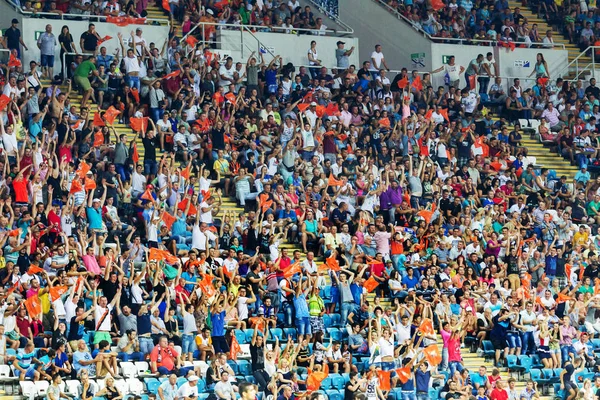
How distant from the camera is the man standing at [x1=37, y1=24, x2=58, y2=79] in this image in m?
33.7

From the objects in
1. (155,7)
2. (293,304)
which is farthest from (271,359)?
(155,7)

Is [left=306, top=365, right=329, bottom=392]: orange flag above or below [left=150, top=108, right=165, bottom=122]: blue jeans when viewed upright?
below

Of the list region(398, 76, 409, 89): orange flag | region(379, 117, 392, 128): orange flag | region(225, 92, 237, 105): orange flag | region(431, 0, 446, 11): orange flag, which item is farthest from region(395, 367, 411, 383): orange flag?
region(431, 0, 446, 11): orange flag

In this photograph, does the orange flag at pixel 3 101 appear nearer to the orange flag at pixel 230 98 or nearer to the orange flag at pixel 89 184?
the orange flag at pixel 89 184

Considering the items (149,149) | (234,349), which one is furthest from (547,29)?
(234,349)

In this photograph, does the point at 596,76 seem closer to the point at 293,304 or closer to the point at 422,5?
the point at 422,5

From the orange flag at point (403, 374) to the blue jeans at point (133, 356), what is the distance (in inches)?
189

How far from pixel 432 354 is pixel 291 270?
3139mm

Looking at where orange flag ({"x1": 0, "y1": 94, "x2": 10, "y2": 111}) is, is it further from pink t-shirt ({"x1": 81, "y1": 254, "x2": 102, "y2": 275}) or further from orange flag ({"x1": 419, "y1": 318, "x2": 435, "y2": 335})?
orange flag ({"x1": 419, "y1": 318, "x2": 435, "y2": 335})

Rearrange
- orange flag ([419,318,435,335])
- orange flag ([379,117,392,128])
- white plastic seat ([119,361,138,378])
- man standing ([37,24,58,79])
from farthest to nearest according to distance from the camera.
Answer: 1. orange flag ([379,117,392,128])
2. man standing ([37,24,58,79])
3. orange flag ([419,318,435,335])
4. white plastic seat ([119,361,138,378])

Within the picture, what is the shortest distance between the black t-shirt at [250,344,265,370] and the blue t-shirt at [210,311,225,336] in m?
0.70

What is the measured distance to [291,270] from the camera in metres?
28.7

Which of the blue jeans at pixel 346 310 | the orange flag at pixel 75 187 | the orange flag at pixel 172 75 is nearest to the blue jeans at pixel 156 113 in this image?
the orange flag at pixel 172 75

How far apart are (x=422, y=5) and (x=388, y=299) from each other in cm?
1344
